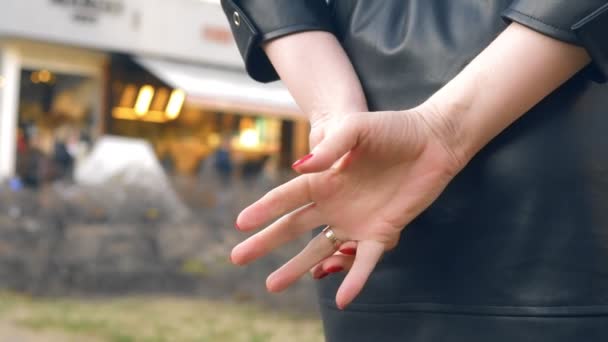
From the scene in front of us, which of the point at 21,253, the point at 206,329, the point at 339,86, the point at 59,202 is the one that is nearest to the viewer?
the point at 339,86

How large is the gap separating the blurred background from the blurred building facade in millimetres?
44

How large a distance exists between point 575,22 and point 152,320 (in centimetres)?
526

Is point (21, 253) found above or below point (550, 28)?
below

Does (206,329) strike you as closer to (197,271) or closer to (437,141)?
(197,271)

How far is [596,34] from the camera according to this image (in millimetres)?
950

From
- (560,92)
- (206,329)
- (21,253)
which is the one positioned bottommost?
(21,253)

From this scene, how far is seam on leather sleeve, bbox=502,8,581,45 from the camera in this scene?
96 centimetres

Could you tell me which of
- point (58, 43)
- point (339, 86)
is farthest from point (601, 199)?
point (58, 43)

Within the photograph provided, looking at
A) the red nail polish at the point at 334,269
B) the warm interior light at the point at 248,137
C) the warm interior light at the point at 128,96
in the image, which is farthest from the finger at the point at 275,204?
the warm interior light at the point at 248,137

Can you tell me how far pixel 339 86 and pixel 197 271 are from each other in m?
6.49

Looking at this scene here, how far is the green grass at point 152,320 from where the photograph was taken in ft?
17.8

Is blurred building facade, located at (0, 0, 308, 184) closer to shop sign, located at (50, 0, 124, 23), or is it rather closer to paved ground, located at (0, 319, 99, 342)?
shop sign, located at (50, 0, 124, 23)

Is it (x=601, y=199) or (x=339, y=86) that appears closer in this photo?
(x=601, y=199)

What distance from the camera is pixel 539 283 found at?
994 mm
